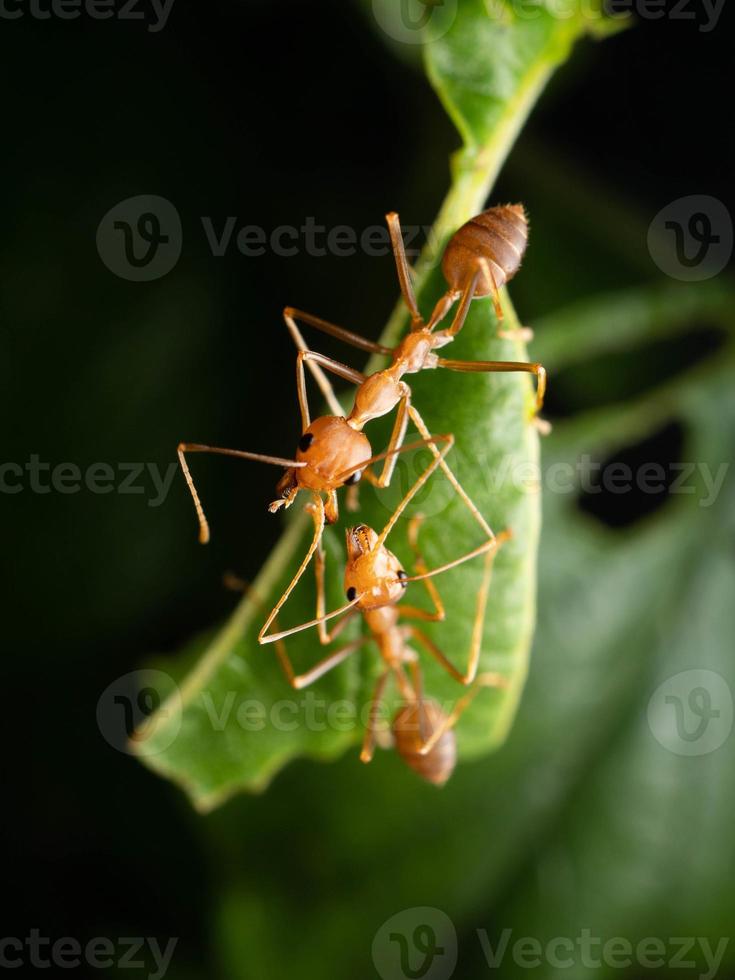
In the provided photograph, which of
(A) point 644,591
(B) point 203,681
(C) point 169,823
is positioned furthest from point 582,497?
(C) point 169,823

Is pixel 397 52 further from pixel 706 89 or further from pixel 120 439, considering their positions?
pixel 120 439

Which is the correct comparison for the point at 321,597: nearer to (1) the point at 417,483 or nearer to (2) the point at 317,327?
(1) the point at 417,483

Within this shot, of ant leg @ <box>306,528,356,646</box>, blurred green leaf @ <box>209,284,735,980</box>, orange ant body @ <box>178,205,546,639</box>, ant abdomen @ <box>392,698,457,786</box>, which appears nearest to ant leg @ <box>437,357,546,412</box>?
orange ant body @ <box>178,205,546,639</box>

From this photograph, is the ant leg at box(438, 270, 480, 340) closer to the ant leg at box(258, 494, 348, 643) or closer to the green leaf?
the green leaf

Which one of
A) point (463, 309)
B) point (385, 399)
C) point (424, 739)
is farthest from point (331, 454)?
point (424, 739)

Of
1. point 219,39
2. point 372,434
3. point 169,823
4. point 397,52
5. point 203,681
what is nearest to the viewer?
point 203,681
